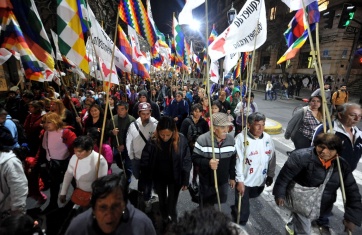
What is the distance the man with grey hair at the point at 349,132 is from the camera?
3049 mm

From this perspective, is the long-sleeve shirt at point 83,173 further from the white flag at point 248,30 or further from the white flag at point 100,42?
the white flag at point 248,30

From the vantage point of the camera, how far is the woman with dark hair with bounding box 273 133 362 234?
2.26 meters

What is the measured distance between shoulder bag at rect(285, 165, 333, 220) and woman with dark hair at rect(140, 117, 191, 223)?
1384mm

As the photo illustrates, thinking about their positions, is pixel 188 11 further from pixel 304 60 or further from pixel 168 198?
pixel 304 60

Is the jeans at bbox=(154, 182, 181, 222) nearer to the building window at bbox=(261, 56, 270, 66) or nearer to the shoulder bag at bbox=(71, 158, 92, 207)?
the shoulder bag at bbox=(71, 158, 92, 207)

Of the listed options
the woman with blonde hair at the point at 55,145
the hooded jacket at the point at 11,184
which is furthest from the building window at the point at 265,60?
the hooded jacket at the point at 11,184

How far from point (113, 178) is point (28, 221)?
66 cm

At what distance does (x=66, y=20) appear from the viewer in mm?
3434

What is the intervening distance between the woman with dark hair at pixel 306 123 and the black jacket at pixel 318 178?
189 centimetres

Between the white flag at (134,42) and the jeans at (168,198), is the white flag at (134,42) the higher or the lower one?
the higher one

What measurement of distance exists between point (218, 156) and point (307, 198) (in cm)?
114

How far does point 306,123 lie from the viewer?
423cm

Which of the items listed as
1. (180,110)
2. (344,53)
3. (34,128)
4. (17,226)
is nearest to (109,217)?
(17,226)

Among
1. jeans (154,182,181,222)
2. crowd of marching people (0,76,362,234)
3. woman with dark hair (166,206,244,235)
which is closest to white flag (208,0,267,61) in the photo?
crowd of marching people (0,76,362,234)
